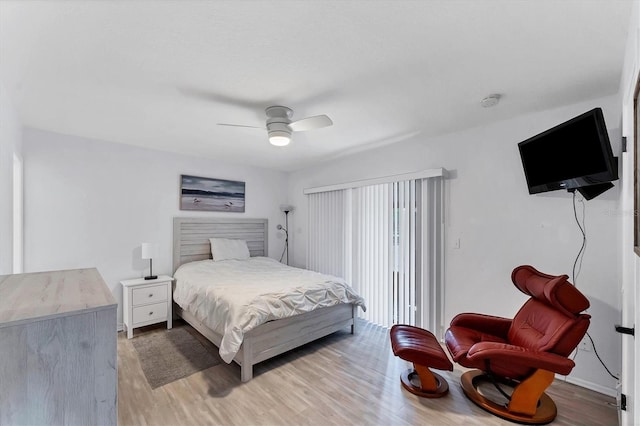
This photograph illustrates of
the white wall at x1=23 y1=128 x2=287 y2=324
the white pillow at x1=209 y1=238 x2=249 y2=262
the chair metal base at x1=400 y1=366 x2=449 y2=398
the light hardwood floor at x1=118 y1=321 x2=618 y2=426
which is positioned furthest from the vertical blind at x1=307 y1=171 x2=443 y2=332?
the white wall at x1=23 y1=128 x2=287 y2=324

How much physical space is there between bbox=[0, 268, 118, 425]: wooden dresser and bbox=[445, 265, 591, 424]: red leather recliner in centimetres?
218

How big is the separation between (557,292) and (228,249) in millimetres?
3969

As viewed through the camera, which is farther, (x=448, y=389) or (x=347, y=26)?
(x=448, y=389)

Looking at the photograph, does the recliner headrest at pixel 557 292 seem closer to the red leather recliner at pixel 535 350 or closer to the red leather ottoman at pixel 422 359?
the red leather recliner at pixel 535 350

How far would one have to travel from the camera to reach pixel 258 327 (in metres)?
2.57

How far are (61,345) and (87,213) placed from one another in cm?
318

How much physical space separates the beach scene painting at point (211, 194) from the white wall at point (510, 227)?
2.66m

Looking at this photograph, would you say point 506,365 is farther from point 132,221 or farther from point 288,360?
point 132,221

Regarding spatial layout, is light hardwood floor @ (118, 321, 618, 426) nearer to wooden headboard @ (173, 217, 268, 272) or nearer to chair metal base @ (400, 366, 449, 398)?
chair metal base @ (400, 366, 449, 398)

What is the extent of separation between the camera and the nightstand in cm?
340

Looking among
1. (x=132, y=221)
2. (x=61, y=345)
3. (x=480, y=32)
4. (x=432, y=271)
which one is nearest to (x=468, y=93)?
(x=480, y=32)

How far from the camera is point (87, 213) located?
135 inches

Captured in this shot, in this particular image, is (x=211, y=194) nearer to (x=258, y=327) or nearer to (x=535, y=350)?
(x=258, y=327)

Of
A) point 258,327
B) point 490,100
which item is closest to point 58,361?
point 258,327
